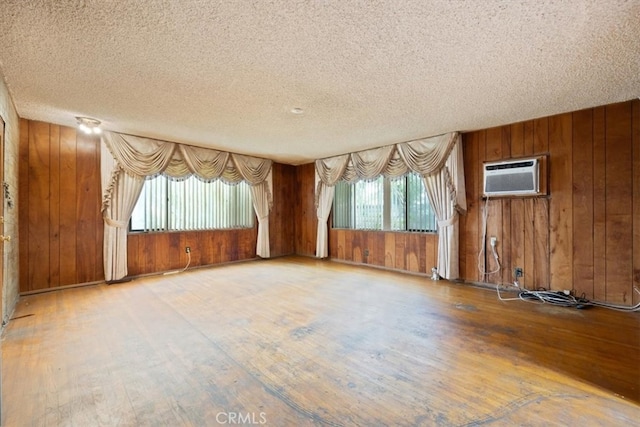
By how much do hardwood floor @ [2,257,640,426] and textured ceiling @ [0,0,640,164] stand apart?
2340 millimetres

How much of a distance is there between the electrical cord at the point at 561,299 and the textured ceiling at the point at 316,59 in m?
2.27

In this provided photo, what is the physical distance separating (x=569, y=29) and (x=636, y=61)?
0.99m

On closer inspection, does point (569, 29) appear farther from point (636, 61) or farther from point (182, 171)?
point (182, 171)

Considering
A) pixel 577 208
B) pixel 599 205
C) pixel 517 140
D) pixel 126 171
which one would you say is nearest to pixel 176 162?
pixel 126 171

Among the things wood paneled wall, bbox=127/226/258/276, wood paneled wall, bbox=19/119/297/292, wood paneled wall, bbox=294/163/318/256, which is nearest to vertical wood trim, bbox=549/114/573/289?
wood paneled wall, bbox=294/163/318/256

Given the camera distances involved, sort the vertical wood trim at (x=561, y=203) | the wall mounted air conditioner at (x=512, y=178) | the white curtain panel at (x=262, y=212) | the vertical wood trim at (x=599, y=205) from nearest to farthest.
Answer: the vertical wood trim at (x=599, y=205)
the vertical wood trim at (x=561, y=203)
the wall mounted air conditioner at (x=512, y=178)
the white curtain panel at (x=262, y=212)

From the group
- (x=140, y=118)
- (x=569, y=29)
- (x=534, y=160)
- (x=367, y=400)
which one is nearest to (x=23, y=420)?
(x=367, y=400)

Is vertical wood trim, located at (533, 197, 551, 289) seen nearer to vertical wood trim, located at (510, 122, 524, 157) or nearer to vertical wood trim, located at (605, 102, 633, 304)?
vertical wood trim, located at (605, 102, 633, 304)

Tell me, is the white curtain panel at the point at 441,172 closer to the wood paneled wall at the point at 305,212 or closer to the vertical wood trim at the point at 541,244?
the vertical wood trim at the point at 541,244

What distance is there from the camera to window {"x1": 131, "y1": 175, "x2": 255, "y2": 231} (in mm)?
4793

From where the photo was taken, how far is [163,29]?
6.07 feet

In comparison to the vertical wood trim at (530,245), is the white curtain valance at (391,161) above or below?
above

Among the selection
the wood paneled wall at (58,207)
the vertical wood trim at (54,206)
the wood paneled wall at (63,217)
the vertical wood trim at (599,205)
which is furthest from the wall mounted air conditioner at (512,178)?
the vertical wood trim at (54,206)

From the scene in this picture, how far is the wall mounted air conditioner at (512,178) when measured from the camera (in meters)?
3.59
